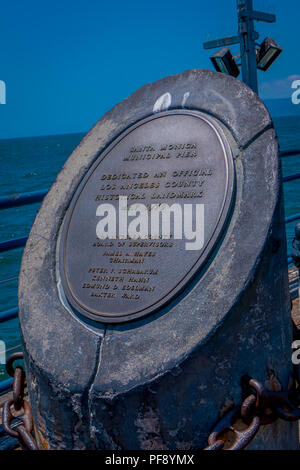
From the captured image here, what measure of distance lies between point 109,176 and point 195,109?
58 cm

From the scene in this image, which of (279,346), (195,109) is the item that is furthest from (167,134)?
(279,346)

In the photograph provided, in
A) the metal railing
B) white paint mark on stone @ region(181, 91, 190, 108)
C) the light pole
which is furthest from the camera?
the light pole

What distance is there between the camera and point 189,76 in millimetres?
3047

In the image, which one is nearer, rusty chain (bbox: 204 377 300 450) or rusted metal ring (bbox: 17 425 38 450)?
rusty chain (bbox: 204 377 300 450)

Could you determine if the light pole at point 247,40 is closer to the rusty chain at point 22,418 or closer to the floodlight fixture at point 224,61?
the floodlight fixture at point 224,61

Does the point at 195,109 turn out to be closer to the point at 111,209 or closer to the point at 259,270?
the point at 111,209

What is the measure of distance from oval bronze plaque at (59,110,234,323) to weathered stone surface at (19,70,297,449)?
7 cm

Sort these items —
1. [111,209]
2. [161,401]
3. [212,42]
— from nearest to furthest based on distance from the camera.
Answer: [161,401] → [111,209] → [212,42]

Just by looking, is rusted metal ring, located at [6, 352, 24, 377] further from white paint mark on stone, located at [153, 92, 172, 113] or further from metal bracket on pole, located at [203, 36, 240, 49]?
metal bracket on pole, located at [203, 36, 240, 49]

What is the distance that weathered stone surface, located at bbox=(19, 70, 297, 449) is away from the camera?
2135mm

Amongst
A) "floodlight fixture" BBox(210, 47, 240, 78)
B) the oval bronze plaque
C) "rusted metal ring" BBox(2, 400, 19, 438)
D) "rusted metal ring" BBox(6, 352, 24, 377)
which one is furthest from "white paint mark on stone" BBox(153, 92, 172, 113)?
"floodlight fixture" BBox(210, 47, 240, 78)

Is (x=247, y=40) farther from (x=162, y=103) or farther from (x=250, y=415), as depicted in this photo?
(x=250, y=415)

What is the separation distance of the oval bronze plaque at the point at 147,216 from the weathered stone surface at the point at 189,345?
72 mm

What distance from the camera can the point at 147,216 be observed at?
2676mm
